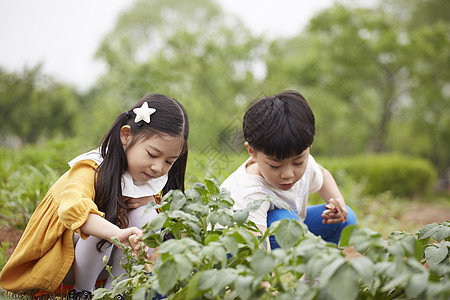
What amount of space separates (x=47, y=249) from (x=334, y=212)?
1.33 m

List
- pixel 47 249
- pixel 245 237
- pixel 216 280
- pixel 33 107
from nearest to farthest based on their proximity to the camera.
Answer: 1. pixel 216 280
2. pixel 245 237
3. pixel 47 249
4. pixel 33 107

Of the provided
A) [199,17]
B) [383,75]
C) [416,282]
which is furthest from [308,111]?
[199,17]

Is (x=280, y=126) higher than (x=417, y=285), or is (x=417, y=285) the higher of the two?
(x=280, y=126)

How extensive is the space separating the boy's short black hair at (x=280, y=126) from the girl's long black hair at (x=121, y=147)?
33cm

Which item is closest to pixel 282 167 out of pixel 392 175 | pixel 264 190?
pixel 264 190

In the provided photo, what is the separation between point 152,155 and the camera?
192 centimetres

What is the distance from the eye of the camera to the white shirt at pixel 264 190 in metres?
1.97

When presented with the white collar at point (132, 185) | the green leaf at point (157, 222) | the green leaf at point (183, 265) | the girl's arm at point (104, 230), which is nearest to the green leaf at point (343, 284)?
the green leaf at point (183, 265)

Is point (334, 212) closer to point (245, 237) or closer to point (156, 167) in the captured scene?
point (156, 167)

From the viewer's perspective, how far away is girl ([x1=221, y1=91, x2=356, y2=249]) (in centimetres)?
186

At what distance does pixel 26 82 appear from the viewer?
10.6 metres

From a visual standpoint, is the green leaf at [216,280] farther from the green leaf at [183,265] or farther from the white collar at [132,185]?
the white collar at [132,185]

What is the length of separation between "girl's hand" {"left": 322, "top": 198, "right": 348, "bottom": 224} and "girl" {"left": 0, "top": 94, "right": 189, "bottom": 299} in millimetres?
765

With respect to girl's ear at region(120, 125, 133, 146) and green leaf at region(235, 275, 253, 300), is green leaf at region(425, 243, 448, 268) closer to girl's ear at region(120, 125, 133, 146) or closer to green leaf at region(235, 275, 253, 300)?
green leaf at region(235, 275, 253, 300)
